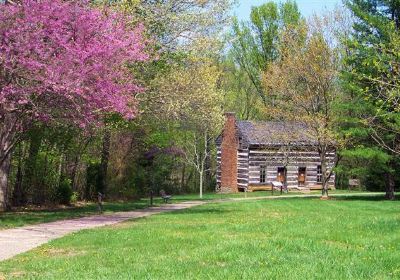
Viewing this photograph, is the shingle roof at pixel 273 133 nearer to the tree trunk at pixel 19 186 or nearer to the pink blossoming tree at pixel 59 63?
the tree trunk at pixel 19 186

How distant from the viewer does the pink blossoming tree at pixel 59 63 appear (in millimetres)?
14922

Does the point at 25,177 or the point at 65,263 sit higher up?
the point at 25,177

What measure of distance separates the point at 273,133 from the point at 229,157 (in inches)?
454

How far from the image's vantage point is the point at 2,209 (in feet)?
69.5

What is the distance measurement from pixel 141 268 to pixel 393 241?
5.30 m

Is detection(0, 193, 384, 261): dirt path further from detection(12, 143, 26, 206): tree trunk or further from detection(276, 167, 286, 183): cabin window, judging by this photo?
detection(276, 167, 286, 183): cabin window

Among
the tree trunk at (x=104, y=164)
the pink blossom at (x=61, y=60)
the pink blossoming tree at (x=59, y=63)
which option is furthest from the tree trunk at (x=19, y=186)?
the pink blossom at (x=61, y=60)

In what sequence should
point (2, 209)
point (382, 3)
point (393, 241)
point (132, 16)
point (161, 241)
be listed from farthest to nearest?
point (382, 3)
point (2, 209)
point (132, 16)
point (161, 241)
point (393, 241)

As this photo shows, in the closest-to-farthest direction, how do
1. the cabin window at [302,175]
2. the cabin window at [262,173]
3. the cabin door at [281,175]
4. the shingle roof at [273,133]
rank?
the shingle roof at [273,133] → the cabin window at [262,173] → the cabin door at [281,175] → the cabin window at [302,175]

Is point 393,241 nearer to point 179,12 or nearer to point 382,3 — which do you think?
point 179,12

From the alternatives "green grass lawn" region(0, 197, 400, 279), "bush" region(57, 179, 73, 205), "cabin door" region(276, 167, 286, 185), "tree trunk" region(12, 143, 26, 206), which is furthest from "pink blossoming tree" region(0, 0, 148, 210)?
"cabin door" region(276, 167, 286, 185)

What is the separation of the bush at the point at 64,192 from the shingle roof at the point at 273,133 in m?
16.2

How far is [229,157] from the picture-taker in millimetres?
50906

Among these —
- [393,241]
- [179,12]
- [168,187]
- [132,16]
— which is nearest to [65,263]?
[393,241]
